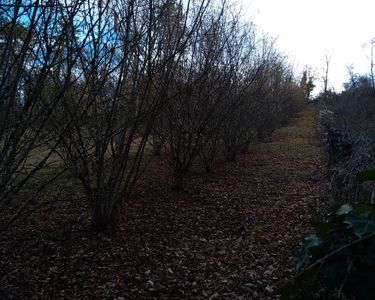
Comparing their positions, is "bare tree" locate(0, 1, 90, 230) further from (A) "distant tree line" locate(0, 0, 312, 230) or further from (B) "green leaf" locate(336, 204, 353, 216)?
(B) "green leaf" locate(336, 204, 353, 216)

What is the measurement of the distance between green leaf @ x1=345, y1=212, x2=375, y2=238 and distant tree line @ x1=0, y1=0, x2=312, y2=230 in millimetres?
2215

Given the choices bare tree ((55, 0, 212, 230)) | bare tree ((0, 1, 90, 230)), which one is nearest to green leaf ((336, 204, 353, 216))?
bare tree ((0, 1, 90, 230))

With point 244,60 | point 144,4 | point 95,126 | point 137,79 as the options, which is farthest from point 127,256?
point 244,60

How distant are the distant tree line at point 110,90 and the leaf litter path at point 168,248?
519 millimetres

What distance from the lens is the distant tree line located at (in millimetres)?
2920

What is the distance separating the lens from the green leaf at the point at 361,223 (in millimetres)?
1133

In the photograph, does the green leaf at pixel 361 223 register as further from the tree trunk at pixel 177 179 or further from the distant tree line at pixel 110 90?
the tree trunk at pixel 177 179

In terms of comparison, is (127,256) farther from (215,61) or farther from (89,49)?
(215,61)

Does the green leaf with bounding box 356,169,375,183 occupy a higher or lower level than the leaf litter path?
higher

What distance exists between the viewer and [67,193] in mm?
7242

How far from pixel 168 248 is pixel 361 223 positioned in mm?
3706

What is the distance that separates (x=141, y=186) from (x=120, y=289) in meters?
4.26

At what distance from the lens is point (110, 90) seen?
5.12 meters

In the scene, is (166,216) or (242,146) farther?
(242,146)
